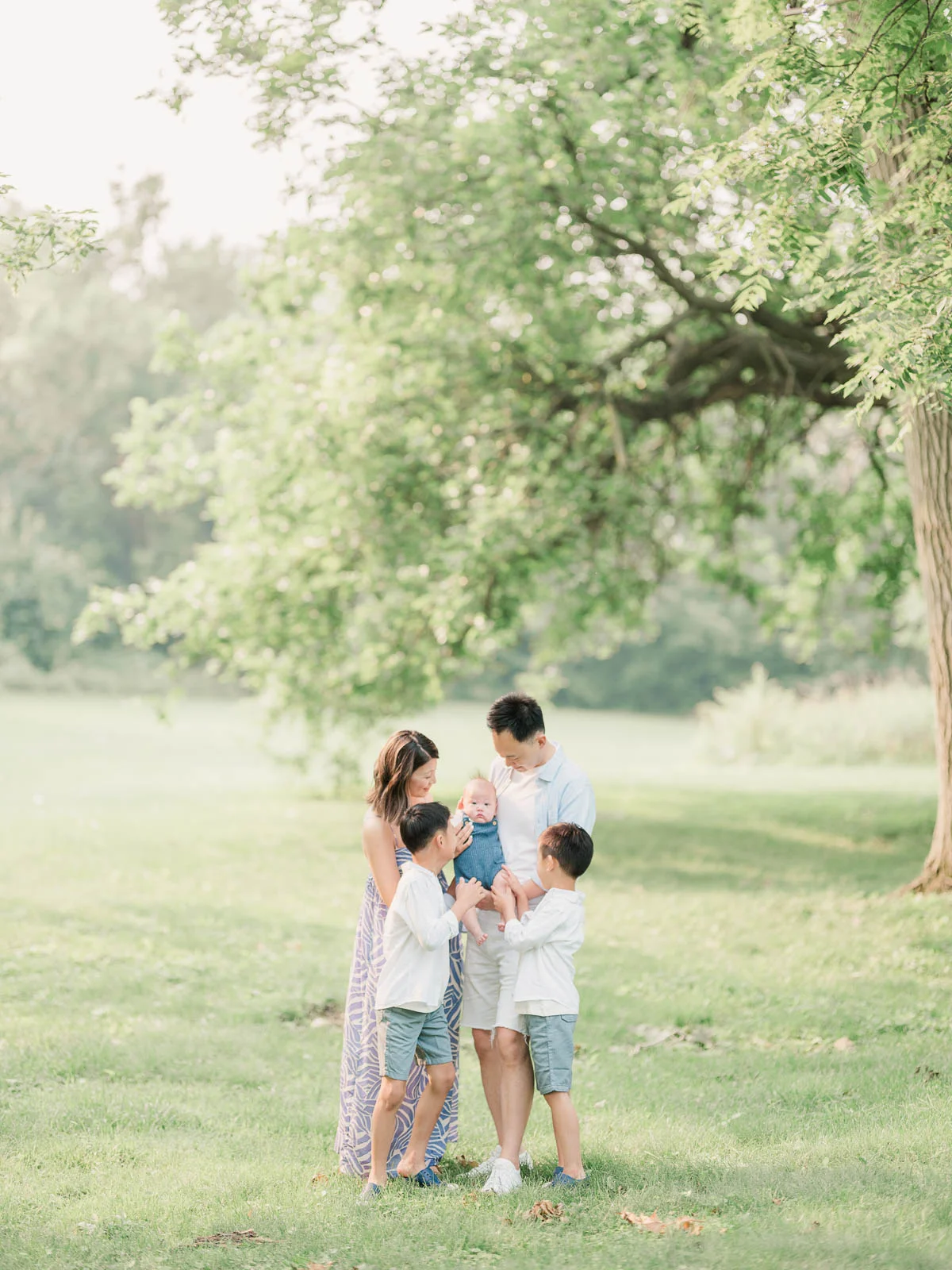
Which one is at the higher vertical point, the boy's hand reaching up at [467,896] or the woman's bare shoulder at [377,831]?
the woman's bare shoulder at [377,831]

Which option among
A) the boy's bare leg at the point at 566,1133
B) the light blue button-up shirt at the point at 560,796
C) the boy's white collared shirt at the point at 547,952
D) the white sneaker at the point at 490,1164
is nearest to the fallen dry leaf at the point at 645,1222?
the boy's bare leg at the point at 566,1133

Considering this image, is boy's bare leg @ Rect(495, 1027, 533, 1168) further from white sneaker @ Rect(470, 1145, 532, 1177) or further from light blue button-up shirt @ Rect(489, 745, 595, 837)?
light blue button-up shirt @ Rect(489, 745, 595, 837)

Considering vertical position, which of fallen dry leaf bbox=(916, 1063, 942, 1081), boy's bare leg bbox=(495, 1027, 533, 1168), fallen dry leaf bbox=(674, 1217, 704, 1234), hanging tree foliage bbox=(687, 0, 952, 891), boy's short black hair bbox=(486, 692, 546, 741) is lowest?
fallen dry leaf bbox=(674, 1217, 704, 1234)

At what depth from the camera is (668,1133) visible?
589cm

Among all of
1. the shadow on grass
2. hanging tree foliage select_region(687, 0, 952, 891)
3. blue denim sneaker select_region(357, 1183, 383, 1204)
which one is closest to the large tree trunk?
the shadow on grass

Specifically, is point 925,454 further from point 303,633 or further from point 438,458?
point 303,633

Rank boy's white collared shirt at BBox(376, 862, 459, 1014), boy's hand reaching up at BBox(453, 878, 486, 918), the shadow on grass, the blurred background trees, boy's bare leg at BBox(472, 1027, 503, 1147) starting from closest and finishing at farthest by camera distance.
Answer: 1. boy's white collared shirt at BBox(376, 862, 459, 1014)
2. boy's hand reaching up at BBox(453, 878, 486, 918)
3. boy's bare leg at BBox(472, 1027, 503, 1147)
4. the shadow on grass
5. the blurred background trees

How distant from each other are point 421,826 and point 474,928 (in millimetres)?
488

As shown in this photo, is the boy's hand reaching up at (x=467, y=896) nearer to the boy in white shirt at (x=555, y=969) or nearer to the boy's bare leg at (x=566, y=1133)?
the boy in white shirt at (x=555, y=969)

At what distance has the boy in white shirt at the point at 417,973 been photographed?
16.3ft

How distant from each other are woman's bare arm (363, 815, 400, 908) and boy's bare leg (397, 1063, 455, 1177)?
693 mm

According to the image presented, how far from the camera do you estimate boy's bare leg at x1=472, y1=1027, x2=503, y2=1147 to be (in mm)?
5270

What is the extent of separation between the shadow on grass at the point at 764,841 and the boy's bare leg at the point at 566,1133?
7.65 metres

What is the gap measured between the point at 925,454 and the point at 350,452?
591cm
